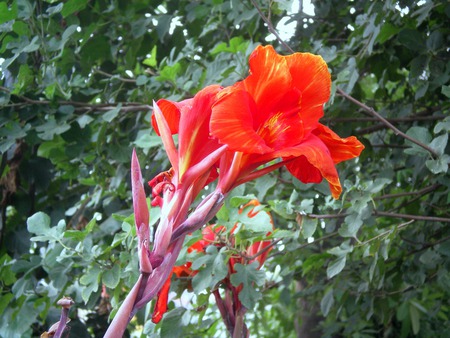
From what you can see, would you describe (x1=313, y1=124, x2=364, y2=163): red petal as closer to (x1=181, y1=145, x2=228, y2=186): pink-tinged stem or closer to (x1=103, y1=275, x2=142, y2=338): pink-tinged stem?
(x1=181, y1=145, x2=228, y2=186): pink-tinged stem

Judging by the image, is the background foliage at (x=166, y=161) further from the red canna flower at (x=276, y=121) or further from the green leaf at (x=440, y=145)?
the red canna flower at (x=276, y=121)

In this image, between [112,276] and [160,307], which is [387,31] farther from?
[160,307]

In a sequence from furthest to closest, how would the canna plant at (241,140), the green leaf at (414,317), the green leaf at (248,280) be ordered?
the green leaf at (414,317)
the green leaf at (248,280)
the canna plant at (241,140)

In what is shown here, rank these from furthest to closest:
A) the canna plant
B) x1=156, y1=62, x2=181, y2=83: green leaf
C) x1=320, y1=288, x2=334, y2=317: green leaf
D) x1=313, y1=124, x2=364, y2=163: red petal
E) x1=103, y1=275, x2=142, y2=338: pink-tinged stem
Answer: x1=320, y1=288, x2=334, y2=317: green leaf
x1=156, y1=62, x2=181, y2=83: green leaf
x1=313, y1=124, x2=364, y2=163: red petal
the canna plant
x1=103, y1=275, x2=142, y2=338: pink-tinged stem

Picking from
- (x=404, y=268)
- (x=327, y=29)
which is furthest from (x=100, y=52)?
(x=404, y=268)

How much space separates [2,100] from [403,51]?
1.09 m

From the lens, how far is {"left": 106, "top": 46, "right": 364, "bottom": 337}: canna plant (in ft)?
2.10

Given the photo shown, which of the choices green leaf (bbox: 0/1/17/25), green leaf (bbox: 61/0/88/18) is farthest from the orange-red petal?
green leaf (bbox: 61/0/88/18)

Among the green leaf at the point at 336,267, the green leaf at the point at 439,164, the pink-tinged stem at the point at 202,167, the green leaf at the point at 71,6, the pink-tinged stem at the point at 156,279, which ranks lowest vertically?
the green leaf at the point at 336,267

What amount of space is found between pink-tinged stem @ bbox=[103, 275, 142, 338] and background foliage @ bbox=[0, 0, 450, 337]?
2.01 ft

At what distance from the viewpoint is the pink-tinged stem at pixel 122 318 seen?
0.53m

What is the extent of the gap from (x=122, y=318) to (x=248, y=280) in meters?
0.58

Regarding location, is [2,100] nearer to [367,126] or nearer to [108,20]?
[108,20]

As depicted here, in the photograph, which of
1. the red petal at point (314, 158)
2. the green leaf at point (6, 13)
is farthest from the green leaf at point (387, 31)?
the red petal at point (314, 158)
